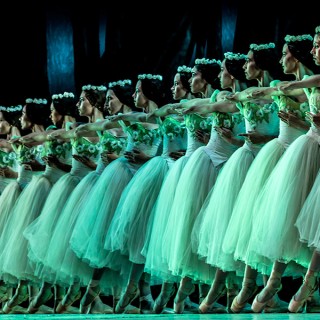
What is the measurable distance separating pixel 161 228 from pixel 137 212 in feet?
1.19

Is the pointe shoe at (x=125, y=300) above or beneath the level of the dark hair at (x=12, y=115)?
beneath

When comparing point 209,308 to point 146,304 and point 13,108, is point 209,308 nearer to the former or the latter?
point 146,304

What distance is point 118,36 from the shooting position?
9.91 meters

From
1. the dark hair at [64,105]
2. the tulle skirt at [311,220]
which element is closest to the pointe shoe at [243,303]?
the tulle skirt at [311,220]

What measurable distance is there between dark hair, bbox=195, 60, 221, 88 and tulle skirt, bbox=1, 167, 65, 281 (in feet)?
6.36

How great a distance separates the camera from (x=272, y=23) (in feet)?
25.4

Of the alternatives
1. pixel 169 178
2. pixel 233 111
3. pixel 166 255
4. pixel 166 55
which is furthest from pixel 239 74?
pixel 166 55

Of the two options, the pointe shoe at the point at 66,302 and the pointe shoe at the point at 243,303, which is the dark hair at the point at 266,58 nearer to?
the pointe shoe at the point at 243,303

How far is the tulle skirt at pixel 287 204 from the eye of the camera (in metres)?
6.18

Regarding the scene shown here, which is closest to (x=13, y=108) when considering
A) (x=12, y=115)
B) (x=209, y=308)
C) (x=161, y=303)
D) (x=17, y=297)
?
(x=12, y=115)

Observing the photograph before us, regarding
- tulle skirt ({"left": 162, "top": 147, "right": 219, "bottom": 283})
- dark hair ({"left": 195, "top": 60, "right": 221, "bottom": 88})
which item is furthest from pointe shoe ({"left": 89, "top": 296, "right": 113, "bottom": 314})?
dark hair ({"left": 195, "top": 60, "right": 221, "bottom": 88})

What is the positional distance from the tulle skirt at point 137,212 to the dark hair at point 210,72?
65cm

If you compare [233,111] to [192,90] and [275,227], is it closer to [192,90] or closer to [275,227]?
[192,90]

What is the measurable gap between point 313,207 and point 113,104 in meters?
2.91
